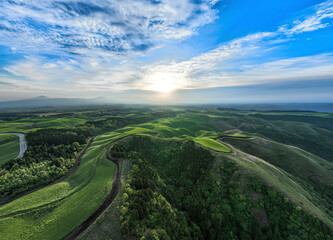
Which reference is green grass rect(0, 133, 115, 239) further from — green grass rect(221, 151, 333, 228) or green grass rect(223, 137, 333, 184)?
green grass rect(223, 137, 333, 184)

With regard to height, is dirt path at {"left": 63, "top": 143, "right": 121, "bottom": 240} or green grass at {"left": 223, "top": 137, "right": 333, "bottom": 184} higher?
dirt path at {"left": 63, "top": 143, "right": 121, "bottom": 240}

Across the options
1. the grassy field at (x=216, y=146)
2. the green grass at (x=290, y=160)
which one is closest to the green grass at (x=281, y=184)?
the grassy field at (x=216, y=146)

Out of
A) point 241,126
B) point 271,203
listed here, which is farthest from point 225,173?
point 241,126

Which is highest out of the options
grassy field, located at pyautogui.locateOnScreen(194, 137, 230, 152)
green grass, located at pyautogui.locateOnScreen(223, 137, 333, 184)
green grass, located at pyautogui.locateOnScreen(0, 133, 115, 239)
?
grassy field, located at pyautogui.locateOnScreen(194, 137, 230, 152)

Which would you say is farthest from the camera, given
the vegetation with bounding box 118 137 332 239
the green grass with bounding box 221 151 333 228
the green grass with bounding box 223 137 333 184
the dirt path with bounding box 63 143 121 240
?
the green grass with bounding box 223 137 333 184

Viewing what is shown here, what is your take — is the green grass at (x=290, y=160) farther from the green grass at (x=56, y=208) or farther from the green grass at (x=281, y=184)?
the green grass at (x=56, y=208)

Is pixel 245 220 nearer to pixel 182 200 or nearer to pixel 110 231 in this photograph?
pixel 182 200

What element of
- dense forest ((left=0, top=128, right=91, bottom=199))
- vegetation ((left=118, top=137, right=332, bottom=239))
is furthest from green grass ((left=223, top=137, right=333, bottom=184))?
dense forest ((left=0, top=128, right=91, bottom=199))
